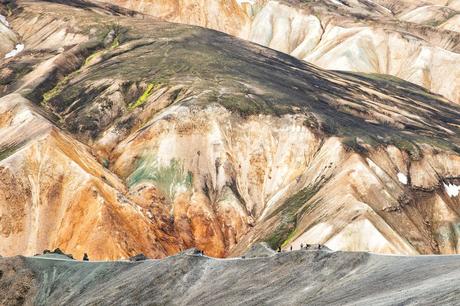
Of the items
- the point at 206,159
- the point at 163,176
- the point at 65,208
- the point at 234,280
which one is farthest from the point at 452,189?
Answer: the point at 234,280

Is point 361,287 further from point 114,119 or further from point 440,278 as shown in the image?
point 114,119

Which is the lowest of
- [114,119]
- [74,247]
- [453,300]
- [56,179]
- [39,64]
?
[453,300]

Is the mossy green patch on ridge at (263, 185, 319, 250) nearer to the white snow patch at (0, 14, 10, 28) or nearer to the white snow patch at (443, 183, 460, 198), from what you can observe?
the white snow patch at (443, 183, 460, 198)

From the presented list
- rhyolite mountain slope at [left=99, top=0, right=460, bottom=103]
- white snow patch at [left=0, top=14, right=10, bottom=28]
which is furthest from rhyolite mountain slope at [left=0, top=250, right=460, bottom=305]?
rhyolite mountain slope at [left=99, top=0, right=460, bottom=103]

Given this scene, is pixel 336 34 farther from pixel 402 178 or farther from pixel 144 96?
pixel 402 178

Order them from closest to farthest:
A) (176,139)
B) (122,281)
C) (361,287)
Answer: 1. (361,287)
2. (122,281)
3. (176,139)

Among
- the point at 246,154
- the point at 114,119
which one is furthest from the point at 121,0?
the point at 246,154

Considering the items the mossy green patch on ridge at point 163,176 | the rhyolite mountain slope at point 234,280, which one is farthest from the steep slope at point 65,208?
the rhyolite mountain slope at point 234,280
